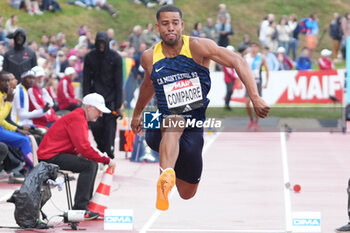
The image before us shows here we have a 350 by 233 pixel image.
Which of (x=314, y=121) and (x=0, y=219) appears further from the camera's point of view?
(x=314, y=121)

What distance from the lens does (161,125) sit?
29.7 ft

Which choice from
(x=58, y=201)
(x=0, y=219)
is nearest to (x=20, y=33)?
(x=58, y=201)

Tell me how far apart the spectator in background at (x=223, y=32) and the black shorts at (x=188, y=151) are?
1937 cm

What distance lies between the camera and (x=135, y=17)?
31.2m

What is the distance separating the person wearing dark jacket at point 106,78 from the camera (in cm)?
1481

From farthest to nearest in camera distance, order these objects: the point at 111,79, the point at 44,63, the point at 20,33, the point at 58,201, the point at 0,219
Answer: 1. the point at 44,63
2. the point at 20,33
3. the point at 111,79
4. the point at 58,201
5. the point at 0,219

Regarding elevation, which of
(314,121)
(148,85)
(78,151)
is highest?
(148,85)

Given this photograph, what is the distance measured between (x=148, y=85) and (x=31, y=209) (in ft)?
7.47

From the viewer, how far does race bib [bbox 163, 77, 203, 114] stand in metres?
8.78

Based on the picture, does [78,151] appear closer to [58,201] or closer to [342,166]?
[58,201]

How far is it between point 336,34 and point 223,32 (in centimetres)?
586

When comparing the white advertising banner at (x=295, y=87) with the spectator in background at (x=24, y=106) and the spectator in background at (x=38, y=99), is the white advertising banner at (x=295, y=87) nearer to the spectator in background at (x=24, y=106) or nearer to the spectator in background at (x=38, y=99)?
the spectator in background at (x=38, y=99)

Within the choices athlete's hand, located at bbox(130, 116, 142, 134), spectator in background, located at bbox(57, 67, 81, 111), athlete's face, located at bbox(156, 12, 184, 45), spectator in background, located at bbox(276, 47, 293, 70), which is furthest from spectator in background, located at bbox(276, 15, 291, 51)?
athlete's face, located at bbox(156, 12, 184, 45)

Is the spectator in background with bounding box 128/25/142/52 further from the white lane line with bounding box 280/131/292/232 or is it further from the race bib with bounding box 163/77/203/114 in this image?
the race bib with bounding box 163/77/203/114
